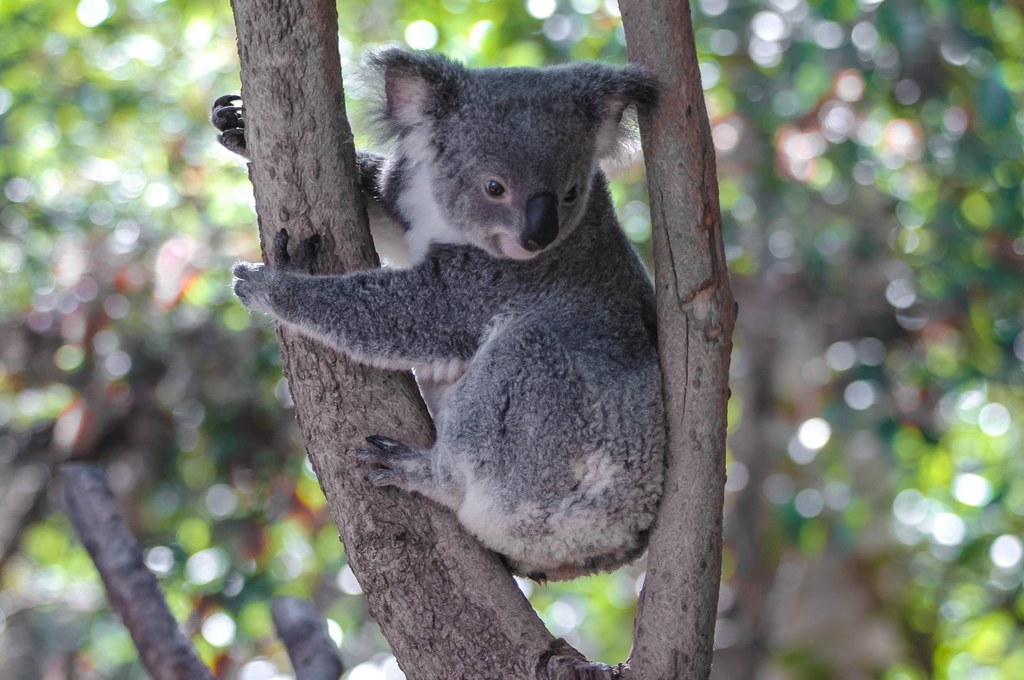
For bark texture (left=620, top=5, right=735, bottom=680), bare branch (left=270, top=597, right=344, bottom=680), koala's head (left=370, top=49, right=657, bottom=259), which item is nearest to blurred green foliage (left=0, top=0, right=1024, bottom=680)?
bare branch (left=270, top=597, right=344, bottom=680)

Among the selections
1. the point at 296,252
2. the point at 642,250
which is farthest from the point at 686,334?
the point at 642,250

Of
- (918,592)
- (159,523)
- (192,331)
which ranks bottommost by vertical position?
(918,592)

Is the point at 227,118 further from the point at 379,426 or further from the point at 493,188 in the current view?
the point at 379,426

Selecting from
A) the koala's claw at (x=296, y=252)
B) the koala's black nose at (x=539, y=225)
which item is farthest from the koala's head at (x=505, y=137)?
the koala's claw at (x=296, y=252)

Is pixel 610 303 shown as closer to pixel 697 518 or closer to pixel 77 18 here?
pixel 697 518

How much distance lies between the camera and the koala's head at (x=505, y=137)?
2.34 metres

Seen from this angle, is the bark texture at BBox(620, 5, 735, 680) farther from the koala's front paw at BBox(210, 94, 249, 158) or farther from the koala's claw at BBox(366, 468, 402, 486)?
the koala's front paw at BBox(210, 94, 249, 158)

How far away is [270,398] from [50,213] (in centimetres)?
122

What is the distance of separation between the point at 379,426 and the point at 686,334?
0.62m

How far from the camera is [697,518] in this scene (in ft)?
6.57

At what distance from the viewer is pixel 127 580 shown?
2.56m

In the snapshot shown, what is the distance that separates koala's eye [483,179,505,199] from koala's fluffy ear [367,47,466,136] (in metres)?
0.22

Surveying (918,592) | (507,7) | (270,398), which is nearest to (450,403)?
(270,398)

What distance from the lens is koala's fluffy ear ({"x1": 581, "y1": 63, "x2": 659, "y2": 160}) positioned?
2.05 meters
